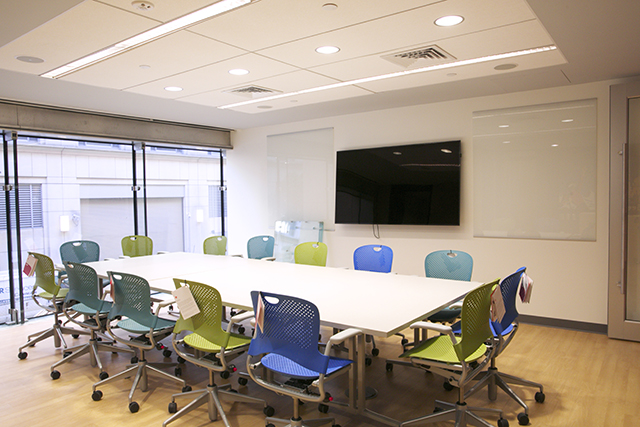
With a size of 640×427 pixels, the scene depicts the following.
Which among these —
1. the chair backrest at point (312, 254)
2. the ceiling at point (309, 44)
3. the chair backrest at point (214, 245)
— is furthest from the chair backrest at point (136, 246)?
the chair backrest at point (312, 254)

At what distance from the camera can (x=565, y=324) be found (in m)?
5.45

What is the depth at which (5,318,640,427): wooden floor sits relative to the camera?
3.32 m

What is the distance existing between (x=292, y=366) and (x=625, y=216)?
4.18 m

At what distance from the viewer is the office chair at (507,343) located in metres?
3.13

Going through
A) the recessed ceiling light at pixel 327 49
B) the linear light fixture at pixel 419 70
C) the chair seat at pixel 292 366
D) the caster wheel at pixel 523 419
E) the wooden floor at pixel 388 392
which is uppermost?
the linear light fixture at pixel 419 70

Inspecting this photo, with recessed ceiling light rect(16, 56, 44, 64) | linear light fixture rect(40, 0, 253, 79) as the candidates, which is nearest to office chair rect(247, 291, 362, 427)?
linear light fixture rect(40, 0, 253, 79)

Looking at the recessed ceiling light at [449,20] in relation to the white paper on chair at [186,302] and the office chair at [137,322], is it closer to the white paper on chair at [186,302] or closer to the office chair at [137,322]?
the white paper on chair at [186,302]

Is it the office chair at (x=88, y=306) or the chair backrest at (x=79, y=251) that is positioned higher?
the chair backrest at (x=79, y=251)

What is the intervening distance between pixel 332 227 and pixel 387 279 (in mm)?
3269

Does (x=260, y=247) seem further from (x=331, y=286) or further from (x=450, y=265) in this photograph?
(x=450, y=265)

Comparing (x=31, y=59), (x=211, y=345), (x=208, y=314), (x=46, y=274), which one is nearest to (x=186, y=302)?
(x=208, y=314)

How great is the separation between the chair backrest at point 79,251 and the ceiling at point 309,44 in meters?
1.90

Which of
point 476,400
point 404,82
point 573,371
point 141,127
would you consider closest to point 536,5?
point 404,82

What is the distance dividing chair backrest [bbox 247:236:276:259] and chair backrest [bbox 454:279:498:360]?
415 centimetres
